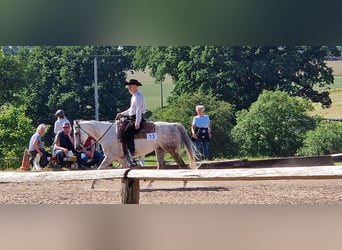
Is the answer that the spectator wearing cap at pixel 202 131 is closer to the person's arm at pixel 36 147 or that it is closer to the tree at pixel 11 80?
the person's arm at pixel 36 147

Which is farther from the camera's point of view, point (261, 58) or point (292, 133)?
point (292, 133)

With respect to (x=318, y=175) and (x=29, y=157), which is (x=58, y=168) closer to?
(x=29, y=157)

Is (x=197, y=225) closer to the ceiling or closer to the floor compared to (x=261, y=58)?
closer to the floor

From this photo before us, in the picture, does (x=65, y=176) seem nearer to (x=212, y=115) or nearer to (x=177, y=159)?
(x=177, y=159)

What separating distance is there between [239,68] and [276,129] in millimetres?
2946

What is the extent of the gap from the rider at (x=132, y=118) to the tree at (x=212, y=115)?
76 cm

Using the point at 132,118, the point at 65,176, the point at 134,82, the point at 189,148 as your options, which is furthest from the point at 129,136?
the point at 65,176

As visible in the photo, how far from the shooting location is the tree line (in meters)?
6.11

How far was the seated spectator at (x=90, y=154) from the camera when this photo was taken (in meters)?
8.56

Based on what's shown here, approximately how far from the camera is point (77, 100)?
280 inches

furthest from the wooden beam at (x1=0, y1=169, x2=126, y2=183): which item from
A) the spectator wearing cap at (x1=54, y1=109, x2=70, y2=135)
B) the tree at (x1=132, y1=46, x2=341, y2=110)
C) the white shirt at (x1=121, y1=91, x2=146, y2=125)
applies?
the spectator wearing cap at (x1=54, y1=109, x2=70, y2=135)

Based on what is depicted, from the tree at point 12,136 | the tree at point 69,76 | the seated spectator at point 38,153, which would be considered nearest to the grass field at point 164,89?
the tree at point 69,76
